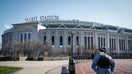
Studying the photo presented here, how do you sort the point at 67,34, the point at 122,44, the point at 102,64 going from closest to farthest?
the point at 102,64
the point at 67,34
the point at 122,44

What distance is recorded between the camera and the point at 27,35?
151 m

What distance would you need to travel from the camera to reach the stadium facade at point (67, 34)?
490 feet

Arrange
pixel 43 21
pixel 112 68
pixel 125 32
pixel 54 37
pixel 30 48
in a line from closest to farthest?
1. pixel 112 68
2. pixel 30 48
3. pixel 54 37
4. pixel 43 21
5. pixel 125 32

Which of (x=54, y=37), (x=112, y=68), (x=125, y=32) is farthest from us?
(x=125, y=32)

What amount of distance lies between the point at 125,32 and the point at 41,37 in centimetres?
6239

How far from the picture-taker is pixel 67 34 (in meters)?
150

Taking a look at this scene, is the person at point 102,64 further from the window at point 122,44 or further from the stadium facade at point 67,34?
the window at point 122,44

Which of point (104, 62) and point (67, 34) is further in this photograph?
point (67, 34)

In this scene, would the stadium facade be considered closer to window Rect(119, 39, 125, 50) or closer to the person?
window Rect(119, 39, 125, 50)

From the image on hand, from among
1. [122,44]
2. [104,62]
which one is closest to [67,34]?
[122,44]

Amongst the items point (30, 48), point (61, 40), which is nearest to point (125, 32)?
point (61, 40)

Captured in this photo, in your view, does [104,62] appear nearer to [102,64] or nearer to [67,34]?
[102,64]

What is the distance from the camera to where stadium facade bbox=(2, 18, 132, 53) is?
149375 mm

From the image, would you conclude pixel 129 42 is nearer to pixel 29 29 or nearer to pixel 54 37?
pixel 54 37
